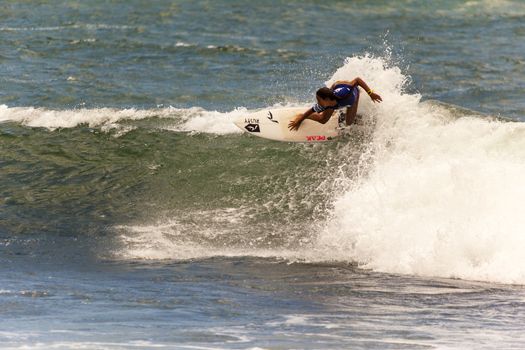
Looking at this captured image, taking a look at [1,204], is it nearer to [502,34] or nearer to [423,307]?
[423,307]

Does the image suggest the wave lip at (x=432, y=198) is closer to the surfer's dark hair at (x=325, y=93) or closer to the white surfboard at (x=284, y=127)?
the white surfboard at (x=284, y=127)

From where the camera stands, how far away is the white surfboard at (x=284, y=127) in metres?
13.8

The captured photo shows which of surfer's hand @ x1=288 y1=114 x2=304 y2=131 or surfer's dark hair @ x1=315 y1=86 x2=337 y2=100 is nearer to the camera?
surfer's dark hair @ x1=315 y1=86 x2=337 y2=100

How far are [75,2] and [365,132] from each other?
16148 millimetres

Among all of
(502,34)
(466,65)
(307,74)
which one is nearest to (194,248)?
(307,74)

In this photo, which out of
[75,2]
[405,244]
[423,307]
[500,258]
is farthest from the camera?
[75,2]

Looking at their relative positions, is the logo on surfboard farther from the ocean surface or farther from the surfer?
the surfer

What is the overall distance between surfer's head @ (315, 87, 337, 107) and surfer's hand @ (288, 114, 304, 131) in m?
0.76

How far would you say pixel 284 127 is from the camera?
14.1 m

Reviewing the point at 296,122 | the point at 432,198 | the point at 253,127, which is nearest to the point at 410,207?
the point at 432,198

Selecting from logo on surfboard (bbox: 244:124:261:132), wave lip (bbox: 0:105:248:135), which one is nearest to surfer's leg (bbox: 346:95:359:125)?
logo on surfboard (bbox: 244:124:261:132)

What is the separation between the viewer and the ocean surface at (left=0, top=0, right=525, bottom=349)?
27.2ft

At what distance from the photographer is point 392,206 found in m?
11.9

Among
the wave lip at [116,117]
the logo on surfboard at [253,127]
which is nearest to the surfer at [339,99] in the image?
the logo on surfboard at [253,127]
